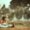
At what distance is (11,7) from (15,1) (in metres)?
0.12

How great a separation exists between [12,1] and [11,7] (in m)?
0.10

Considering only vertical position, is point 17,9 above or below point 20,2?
below

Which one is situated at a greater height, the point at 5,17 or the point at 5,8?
the point at 5,8

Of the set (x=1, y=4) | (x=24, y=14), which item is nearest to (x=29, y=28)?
(x=24, y=14)

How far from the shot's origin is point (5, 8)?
3.85 ft

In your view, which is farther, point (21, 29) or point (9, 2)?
point (9, 2)

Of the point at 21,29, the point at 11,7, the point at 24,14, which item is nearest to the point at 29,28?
the point at 21,29

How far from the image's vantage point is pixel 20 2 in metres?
1.21

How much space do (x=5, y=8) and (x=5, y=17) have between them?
0.15 metres

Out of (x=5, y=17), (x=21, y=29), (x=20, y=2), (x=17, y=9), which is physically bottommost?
(x=21, y=29)

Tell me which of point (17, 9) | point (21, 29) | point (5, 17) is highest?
point (17, 9)

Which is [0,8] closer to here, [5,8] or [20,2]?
[5,8]

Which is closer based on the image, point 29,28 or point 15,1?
point 29,28

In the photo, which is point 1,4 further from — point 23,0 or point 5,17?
point 23,0
